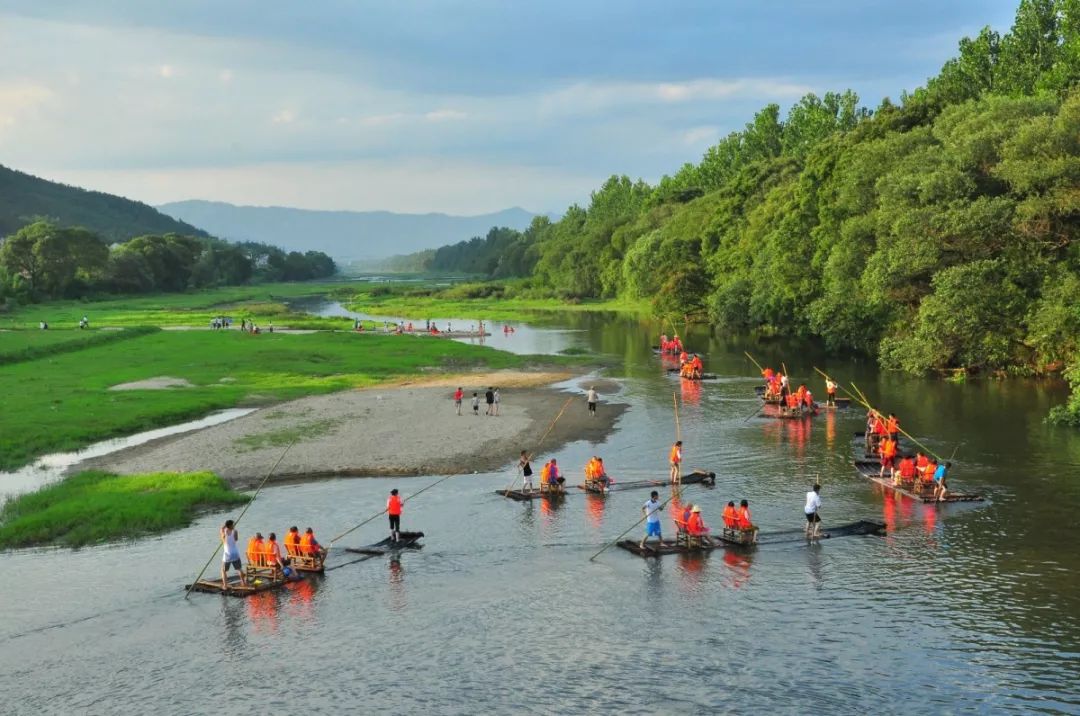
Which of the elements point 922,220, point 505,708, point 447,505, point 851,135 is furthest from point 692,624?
point 851,135

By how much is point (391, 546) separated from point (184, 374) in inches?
2113

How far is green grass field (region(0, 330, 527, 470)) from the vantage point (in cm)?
5916

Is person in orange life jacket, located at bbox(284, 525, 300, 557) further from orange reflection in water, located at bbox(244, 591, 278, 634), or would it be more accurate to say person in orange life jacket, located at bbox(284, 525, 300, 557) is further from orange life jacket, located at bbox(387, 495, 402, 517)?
orange life jacket, located at bbox(387, 495, 402, 517)

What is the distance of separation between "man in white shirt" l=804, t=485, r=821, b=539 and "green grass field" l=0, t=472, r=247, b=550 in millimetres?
23623

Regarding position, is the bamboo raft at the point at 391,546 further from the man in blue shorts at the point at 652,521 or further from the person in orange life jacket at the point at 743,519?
the person in orange life jacket at the point at 743,519

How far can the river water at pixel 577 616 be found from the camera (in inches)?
973

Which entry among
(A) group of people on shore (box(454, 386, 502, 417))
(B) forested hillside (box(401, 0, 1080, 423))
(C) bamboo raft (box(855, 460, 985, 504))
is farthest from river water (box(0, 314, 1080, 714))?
(B) forested hillside (box(401, 0, 1080, 423))

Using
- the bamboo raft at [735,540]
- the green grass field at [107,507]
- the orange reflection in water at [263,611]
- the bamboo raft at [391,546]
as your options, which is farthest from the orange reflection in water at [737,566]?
the green grass field at [107,507]

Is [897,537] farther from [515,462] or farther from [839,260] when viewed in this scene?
[839,260]

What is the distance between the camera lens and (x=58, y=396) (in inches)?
2714

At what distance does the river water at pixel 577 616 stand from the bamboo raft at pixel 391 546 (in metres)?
0.47

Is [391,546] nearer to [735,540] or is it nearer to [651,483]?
[735,540]

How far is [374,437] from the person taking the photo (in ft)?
185

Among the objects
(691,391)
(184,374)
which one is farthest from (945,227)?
(184,374)
